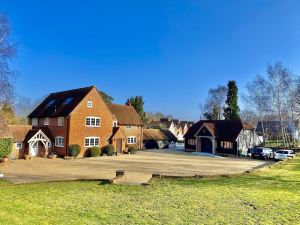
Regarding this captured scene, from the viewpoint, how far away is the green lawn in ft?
34.0

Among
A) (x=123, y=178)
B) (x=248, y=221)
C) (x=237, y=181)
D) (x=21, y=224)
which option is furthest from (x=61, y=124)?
(x=248, y=221)

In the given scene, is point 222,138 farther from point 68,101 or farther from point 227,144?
point 68,101

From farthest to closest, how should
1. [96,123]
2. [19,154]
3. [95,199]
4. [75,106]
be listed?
[96,123] < [75,106] < [19,154] < [95,199]

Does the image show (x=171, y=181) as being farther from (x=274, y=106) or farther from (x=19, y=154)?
(x=274, y=106)

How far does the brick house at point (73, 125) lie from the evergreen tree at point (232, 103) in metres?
24.7

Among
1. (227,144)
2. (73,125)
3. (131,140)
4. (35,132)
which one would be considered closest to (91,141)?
(73,125)

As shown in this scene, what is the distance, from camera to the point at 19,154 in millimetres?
34875

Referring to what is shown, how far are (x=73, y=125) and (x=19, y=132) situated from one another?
682 cm

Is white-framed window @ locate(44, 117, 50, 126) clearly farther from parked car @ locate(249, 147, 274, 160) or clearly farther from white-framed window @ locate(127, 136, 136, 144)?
parked car @ locate(249, 147, 274, 160)

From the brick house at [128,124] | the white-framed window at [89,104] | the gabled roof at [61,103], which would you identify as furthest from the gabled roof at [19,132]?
the brick house at [128,124]

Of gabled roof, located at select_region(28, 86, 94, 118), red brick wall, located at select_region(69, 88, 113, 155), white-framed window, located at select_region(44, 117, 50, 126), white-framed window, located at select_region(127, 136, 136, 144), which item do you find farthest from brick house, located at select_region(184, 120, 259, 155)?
white-framed window, located at select_region(44, 117, 50, 126)

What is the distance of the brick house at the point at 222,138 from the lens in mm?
43562

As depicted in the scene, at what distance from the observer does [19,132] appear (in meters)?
36.0

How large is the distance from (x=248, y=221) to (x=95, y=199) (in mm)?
6909
